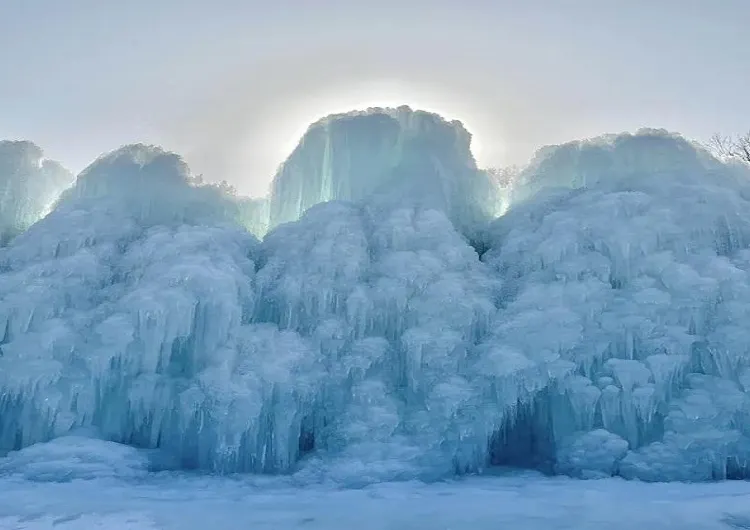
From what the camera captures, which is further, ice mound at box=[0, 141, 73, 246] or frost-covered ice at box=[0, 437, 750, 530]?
ice mound at box=[0, 141, 73, 246]

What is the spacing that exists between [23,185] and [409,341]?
31.3 ft

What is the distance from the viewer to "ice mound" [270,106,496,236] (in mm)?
12477

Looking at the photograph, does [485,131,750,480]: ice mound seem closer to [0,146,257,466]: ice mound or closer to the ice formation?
the ice formation

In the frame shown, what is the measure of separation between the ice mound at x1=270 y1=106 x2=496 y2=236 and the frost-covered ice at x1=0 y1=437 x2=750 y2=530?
592 cm

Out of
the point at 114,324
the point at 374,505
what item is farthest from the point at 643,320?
the point at 114,324

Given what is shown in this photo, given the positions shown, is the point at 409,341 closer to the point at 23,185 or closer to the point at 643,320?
the point at 643,320

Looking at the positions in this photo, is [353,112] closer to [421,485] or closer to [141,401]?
[141,401]

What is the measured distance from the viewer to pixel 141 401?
9.02 meters

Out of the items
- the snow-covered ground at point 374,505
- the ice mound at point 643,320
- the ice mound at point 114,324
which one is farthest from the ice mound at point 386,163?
the snow-covered ground at point 374,505

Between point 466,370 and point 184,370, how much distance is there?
426cm

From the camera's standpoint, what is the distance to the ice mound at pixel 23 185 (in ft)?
43.0

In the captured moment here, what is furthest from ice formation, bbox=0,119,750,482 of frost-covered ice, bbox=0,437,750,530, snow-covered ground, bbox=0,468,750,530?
snow-covered ground, bbox=0,468,750,530

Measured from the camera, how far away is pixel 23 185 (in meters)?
13.4

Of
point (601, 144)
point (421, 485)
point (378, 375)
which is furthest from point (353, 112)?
point (421, 485)
